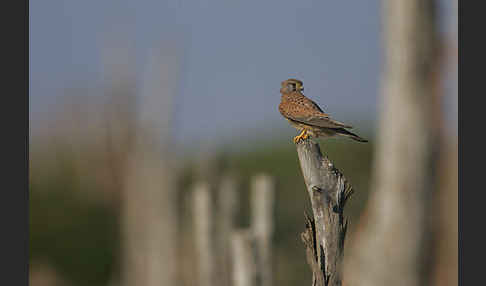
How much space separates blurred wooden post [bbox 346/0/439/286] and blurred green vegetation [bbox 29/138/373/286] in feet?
18.9

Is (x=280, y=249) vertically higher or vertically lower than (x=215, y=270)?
lower

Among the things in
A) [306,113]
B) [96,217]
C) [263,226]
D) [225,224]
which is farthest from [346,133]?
[96,217]

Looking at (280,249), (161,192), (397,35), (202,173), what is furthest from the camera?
(280,249)

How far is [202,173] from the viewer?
417 inches

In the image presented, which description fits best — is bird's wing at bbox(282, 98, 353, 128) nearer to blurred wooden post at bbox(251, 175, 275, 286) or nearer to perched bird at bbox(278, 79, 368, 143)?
perched bird at bbox(278, 79, 368, 143)

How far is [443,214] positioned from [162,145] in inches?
256

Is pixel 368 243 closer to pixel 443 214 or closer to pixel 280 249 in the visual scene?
pixel 443 214

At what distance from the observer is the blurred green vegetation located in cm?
1519

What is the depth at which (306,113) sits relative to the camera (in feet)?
13.3

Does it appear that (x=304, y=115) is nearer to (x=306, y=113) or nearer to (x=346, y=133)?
(x=306, y=113)

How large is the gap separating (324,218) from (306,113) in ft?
2.43

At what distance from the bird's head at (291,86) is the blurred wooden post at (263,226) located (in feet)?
9.39

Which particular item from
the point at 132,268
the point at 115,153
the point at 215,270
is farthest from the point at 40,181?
the point at 215,270

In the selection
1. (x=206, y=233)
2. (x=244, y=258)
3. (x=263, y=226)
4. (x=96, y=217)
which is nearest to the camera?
(x=244, y=258)
